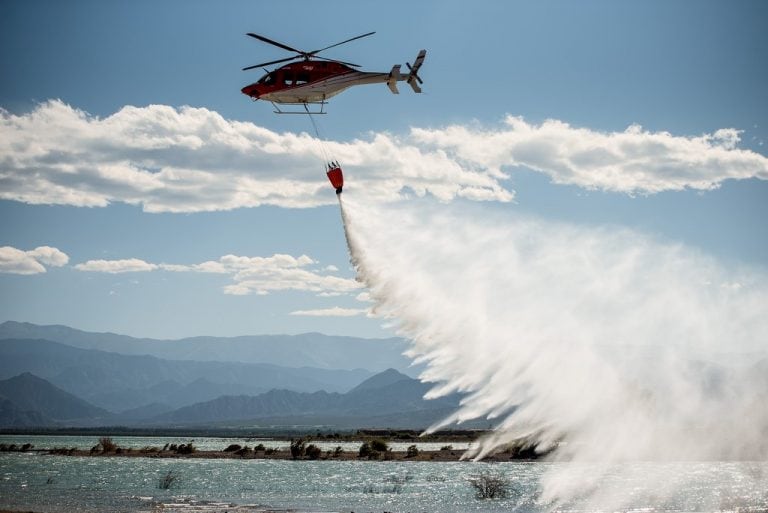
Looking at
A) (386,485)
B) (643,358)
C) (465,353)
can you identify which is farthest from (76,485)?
(643,358)

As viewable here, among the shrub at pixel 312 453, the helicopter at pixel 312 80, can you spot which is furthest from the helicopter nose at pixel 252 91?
the shrub at pixel 312 453

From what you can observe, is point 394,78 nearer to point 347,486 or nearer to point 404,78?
point 404,78

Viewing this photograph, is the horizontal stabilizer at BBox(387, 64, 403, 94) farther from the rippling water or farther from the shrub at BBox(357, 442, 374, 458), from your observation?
the shrub at BBox(357, 442, 374, 458)

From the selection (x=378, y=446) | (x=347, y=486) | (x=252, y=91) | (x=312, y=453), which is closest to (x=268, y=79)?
(x=252, y=91)

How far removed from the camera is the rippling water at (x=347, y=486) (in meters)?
56.7

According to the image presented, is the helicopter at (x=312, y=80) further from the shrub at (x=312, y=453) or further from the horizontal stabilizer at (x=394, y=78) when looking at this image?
the shrub at (x=312, y=453)

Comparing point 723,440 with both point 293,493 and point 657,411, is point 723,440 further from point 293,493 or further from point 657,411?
point 293,493

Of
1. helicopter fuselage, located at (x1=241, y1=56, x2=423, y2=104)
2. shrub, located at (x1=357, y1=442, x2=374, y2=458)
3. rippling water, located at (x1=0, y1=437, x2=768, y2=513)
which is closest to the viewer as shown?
helicopter fuselage, located at (x1=241, y1=56, x2=423, y2=104)

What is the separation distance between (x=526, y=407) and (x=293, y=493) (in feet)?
79.1

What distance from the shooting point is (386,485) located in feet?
240

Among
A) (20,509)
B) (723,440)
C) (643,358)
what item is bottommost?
(20,509)

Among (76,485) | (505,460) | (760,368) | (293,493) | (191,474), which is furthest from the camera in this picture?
(505,460)

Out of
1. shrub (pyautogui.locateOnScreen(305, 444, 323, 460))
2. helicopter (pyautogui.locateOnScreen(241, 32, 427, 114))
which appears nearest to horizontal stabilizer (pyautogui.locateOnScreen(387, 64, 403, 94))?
helicopter (pyautogui.locateOnScreen(241, 32, 427, 114))

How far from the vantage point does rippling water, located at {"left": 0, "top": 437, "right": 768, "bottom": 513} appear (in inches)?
2231
